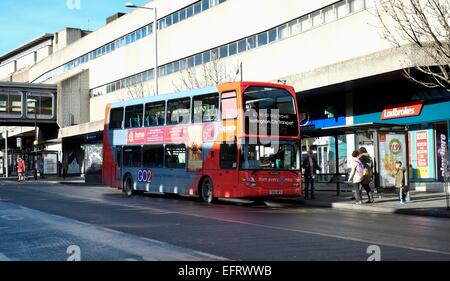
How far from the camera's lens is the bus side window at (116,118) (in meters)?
24.9

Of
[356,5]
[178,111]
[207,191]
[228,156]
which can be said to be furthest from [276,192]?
[356,5]

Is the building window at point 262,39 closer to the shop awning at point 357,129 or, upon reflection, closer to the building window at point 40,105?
the shop awning at point 357,129

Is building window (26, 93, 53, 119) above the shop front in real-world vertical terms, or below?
above

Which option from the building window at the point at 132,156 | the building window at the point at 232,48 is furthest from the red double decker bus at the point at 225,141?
the building window at the point at 232,48

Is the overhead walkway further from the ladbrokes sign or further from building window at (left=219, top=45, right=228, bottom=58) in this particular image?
the ladbrokes sign

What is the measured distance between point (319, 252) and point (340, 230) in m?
3.22

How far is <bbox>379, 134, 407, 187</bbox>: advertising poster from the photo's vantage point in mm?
19906

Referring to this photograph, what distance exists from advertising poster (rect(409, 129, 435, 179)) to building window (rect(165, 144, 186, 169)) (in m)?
10.6

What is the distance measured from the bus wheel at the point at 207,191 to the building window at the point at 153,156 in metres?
2.82

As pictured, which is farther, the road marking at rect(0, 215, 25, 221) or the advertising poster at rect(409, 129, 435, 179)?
the advertising poster at rect(409, 129, 435, 179)

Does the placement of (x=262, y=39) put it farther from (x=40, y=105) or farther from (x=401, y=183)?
(x=40, y=105)

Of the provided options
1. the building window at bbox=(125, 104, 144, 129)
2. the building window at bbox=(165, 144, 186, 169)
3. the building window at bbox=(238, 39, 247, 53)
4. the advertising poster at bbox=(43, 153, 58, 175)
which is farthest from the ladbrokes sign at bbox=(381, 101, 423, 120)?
the advertising poster at bbox=(43, 153, 58, 175)

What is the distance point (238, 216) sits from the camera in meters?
15.0
